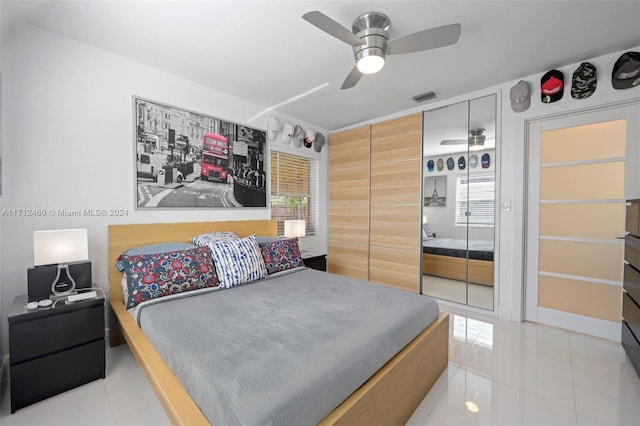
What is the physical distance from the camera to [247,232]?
3350 mm

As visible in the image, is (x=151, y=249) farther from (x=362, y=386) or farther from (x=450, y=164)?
(x=450, y=164)

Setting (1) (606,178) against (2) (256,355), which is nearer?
(2) (256,355)

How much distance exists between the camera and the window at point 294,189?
388 centimetres

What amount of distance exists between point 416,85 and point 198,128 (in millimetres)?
2514

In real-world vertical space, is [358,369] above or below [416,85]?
below

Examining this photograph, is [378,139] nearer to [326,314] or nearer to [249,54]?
[249,54]

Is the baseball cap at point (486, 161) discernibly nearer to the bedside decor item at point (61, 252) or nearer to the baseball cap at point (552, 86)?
the baseball cap at point (552, 86)

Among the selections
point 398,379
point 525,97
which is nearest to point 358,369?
point 398,379

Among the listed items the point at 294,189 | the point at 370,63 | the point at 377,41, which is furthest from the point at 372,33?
the point at 294,189

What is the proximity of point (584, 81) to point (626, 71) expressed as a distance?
0.85 feet

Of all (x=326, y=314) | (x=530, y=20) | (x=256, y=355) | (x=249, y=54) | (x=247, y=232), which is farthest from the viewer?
(x=247, y=232)

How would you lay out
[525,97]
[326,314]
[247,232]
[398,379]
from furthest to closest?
[247,232] < [525,97] < [326,314] < [398,379]

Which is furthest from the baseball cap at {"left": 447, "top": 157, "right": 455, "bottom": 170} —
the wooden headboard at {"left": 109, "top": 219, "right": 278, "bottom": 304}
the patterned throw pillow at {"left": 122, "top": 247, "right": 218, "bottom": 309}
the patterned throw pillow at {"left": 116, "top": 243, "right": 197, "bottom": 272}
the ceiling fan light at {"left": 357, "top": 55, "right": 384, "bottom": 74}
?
the patterned throw pillow at {"left": 116, "top": 243, "right": 197, "bottom": 272}

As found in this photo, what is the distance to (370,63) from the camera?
1.98m
